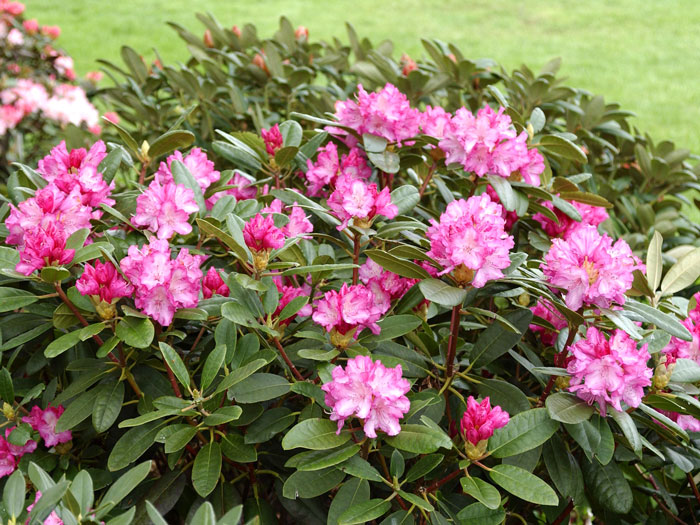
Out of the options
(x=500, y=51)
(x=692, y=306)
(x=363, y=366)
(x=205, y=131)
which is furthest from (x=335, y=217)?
(x=500, y=51)

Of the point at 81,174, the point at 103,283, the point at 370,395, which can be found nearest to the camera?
the point at 370,395

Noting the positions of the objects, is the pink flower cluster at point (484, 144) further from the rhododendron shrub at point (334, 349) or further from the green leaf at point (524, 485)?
the green leaf at point (524, 485)

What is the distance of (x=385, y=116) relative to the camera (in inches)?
59.3

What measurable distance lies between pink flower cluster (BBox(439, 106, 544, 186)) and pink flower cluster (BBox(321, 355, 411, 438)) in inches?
22.1

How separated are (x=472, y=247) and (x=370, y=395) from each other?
0.88 ft

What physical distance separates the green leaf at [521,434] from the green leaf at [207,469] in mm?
409

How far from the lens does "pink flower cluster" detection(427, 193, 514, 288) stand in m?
1.09

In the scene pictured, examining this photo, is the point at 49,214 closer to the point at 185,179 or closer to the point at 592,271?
the point at 185,179

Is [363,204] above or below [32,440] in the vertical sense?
above

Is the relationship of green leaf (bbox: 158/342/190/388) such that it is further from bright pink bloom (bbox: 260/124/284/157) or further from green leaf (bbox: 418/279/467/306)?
bright pink bloom (bbox: 260/124/284/157)

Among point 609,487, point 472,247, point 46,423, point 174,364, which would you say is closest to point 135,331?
point 174,364

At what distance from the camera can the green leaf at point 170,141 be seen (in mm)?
1447

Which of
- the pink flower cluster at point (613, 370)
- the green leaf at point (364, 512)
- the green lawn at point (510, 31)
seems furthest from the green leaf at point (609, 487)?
the green lawn at point (510, 31)

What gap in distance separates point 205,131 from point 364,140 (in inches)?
37.3
